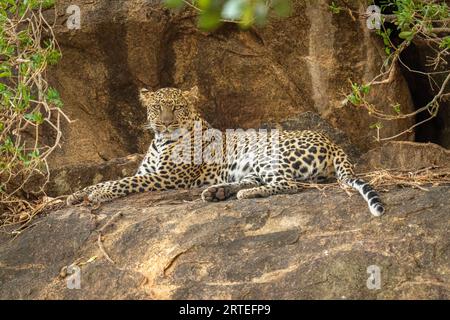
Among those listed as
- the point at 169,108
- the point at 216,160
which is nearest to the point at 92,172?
the point at 169,108

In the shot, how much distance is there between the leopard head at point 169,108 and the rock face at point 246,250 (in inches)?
97.4

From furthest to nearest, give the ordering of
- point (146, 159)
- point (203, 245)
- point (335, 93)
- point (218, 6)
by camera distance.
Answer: point (335, 93), point (146, 159), point (203, 245), point (218, 6)

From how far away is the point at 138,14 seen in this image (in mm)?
12242

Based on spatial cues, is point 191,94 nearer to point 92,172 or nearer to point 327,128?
point 92,172

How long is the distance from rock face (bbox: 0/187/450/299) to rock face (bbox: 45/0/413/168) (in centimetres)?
347

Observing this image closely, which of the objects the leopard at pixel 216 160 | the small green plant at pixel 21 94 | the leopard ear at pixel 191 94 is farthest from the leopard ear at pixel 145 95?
the small green plant at pixel 21 94

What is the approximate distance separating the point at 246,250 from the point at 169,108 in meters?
3.93

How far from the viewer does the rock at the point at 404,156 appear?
11.3m

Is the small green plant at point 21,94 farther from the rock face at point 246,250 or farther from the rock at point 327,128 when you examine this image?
the rock at point 327,128

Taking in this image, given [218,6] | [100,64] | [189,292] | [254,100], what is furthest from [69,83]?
[218,6]

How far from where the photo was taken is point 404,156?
1152 centimetres

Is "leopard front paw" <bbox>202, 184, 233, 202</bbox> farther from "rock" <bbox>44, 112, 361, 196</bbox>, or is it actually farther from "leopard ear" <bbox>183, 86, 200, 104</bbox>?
"rock" <bbox>44, 112, 361, 196</bbox>

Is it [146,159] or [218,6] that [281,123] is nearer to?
[146,159]

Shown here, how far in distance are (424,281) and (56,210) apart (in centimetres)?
498
